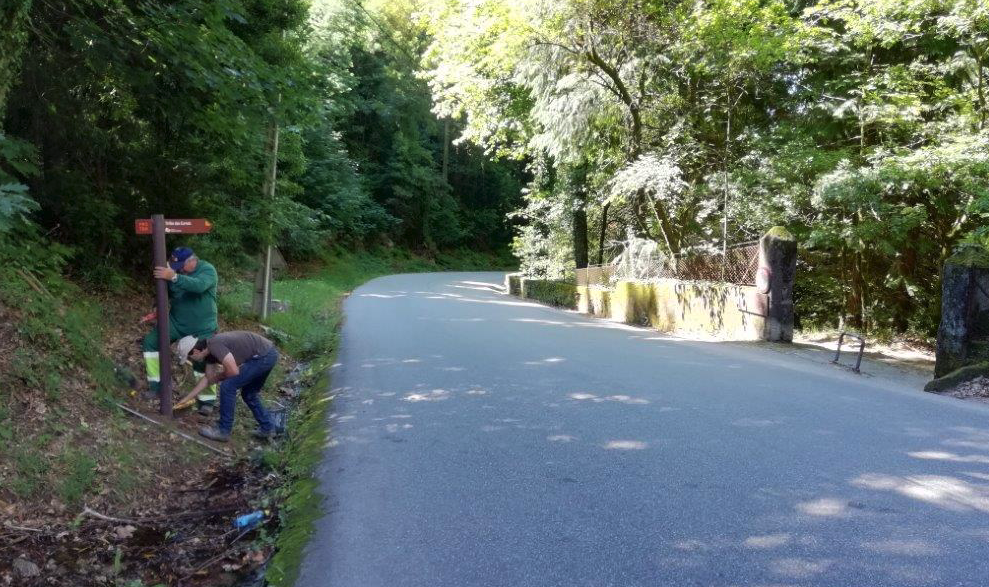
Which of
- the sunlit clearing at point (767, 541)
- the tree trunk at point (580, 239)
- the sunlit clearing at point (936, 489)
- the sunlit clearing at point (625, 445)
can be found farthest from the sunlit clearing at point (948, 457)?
the tree trunk at point (580, 239)

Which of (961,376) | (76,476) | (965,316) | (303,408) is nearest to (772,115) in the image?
(965,316)

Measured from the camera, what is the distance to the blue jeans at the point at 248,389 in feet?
21.3

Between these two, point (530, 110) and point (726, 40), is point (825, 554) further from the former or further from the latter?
point (530, 110)

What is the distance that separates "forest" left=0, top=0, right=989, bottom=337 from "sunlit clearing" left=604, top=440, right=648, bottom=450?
447 cm

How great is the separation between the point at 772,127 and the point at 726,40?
254 cm

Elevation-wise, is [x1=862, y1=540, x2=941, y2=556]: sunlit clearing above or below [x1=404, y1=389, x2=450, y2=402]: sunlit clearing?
above

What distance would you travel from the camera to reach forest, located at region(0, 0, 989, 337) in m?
7.11

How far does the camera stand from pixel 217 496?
534 cm

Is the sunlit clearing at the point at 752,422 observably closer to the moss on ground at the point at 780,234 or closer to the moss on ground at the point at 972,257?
the moss on ground at the point at 972,257

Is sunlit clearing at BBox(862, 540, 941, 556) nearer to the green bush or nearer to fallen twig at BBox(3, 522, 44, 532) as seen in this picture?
fallen twig at BBox(3, 522, 44, 532)

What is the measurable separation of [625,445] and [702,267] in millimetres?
10759

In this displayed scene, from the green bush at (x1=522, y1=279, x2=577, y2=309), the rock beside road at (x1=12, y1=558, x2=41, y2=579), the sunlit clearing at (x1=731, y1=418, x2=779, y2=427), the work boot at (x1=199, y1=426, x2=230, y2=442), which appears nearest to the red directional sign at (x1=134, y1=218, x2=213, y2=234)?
the work boot at (x1=199, y1=426, x2=230, y2=442)

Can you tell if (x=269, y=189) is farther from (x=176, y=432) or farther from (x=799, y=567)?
(x=799, y=567)

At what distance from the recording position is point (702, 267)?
1573 cm
